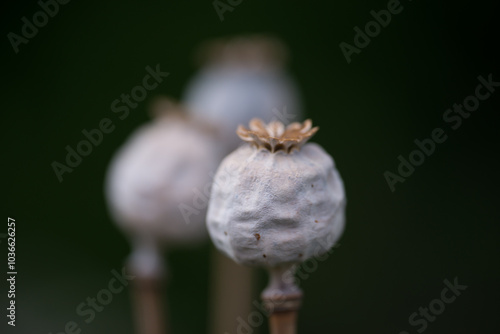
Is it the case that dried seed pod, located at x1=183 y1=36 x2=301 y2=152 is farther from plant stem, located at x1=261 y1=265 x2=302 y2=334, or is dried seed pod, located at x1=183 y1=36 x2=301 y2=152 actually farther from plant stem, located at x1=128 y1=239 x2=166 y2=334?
plant stem, located at x1=261 y1=265 x2=302 y2=334

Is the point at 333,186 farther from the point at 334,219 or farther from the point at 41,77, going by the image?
the point at 41,77

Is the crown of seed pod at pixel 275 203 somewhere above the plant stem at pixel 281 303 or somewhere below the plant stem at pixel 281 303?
above

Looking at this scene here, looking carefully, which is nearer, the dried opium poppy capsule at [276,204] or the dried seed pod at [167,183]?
the dried opium poppy capsule at [276,204]

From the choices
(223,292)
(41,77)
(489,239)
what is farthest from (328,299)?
(41,77)

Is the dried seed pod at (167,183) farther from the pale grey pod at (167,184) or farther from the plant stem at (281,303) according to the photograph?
the plant stem at (281,303)

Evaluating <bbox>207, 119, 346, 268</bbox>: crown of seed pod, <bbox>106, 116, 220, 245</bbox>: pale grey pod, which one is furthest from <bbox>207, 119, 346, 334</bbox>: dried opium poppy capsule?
<bbox>106, 116, 220, 245</bbox>: pale grey pod

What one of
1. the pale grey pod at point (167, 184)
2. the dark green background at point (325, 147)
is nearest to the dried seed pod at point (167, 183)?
the pale grey pod at point (167, 184)

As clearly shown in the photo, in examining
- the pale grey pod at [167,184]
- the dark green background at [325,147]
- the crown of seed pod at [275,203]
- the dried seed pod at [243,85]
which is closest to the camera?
the crown of seed pod at [275,203]
